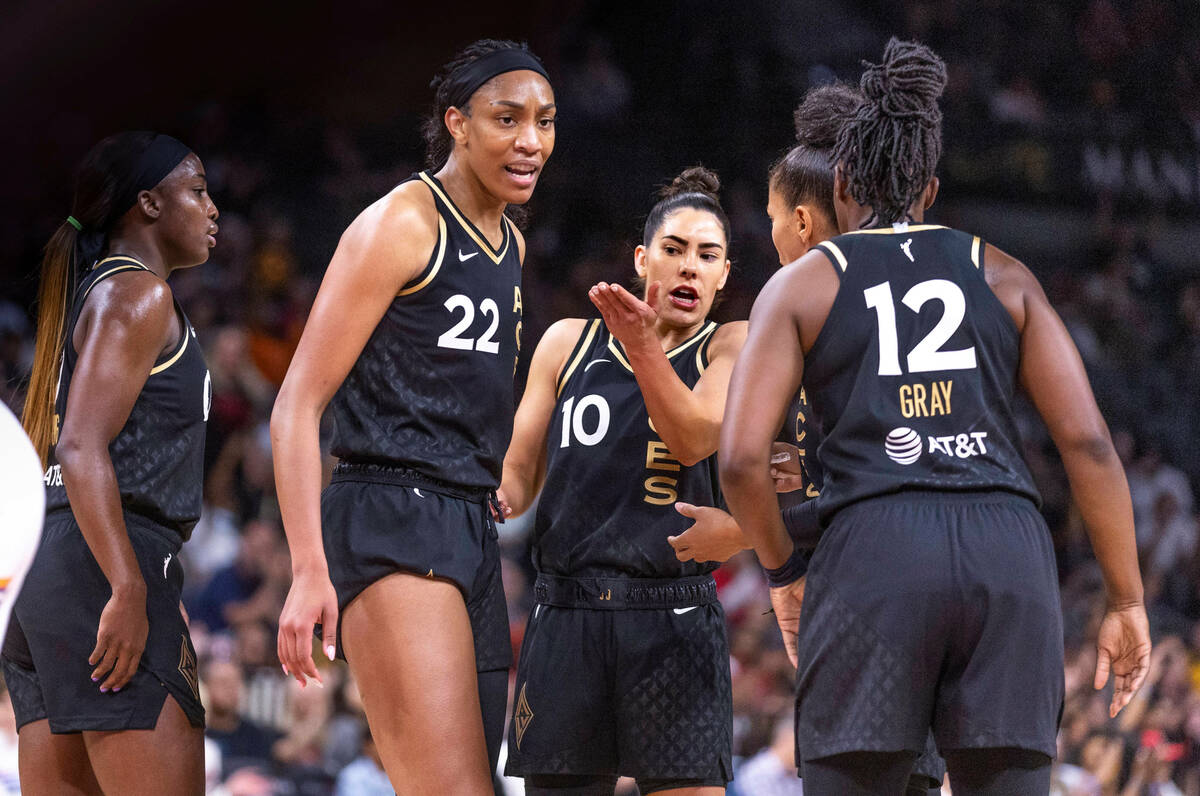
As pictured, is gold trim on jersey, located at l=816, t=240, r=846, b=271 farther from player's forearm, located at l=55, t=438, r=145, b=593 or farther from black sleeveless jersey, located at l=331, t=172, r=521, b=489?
player's forearm, located at l=55, t=438, r=145, b=593

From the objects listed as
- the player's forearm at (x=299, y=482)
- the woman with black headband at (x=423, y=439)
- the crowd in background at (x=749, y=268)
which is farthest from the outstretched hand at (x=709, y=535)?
the crowd in background at (x=749, y=268)

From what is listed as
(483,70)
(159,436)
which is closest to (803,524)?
(483,70)

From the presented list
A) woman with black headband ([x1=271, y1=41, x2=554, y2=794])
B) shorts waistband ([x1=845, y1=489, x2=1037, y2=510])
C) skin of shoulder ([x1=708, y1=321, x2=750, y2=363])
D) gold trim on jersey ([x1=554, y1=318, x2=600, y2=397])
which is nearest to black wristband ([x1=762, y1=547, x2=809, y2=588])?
shorts waistband ([x1=845, y1=489, x2=1037, y2=510])

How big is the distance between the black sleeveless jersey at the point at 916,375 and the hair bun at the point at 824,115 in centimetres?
115

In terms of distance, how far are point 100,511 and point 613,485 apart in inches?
55.1

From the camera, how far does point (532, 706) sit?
143 inches

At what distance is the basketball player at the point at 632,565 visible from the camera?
11.6ft

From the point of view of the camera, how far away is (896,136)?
290cm

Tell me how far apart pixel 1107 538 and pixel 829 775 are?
0.78 metres

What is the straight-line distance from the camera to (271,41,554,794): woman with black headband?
2900 millimetres

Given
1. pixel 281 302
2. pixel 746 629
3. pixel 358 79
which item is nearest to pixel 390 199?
pixel 746 629

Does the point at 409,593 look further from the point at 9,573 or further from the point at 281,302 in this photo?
the point at 281,302

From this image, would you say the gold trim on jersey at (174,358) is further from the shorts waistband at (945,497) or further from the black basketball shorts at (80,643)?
the shorts waistband at (945,497)

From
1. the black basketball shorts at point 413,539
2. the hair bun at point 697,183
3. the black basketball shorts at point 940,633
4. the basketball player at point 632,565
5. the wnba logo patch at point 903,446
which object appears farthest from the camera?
the hair bun at point 697,183
